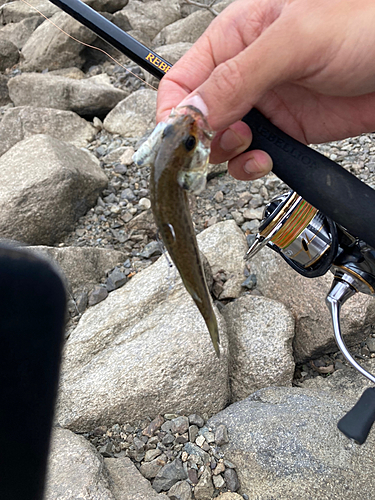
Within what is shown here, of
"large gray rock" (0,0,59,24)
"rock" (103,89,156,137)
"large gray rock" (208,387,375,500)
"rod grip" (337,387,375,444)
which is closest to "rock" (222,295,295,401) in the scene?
"large gray rock" (208,387,375,500)

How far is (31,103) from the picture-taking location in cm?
693

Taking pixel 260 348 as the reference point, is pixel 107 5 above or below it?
below

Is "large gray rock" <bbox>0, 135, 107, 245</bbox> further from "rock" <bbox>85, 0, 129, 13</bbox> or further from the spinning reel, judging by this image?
"rock" <bbox>85, 0, 129, 13</bbox>

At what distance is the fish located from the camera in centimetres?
111

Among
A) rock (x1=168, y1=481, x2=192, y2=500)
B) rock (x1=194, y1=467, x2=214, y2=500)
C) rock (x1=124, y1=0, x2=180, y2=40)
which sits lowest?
rock (x1=124, y1=0, x2=180, y2=40)

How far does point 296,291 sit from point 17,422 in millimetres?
2340

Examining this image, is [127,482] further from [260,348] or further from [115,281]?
[115,281]

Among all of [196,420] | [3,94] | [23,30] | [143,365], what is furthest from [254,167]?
[23,30]

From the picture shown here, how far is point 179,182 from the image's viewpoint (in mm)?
1124

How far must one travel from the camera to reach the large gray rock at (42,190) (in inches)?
160

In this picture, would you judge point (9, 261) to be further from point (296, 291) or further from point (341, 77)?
point (296, 291)

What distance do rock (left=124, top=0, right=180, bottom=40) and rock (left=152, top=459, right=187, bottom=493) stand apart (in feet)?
31.2

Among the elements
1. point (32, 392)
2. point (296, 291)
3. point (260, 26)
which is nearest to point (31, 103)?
point (296, 291)

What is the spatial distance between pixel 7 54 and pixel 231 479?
9657 millimetres
